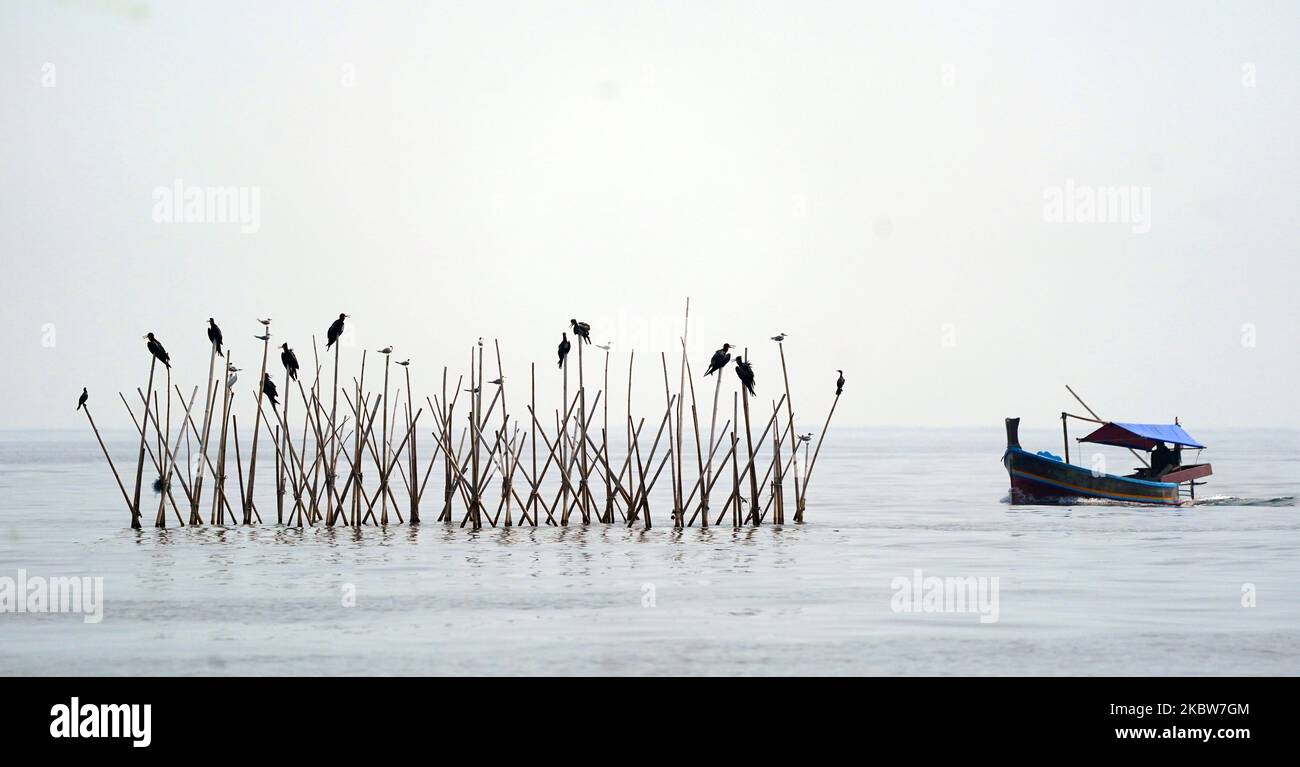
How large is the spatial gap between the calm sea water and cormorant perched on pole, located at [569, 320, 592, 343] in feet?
9.88

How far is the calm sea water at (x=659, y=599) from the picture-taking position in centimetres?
1133

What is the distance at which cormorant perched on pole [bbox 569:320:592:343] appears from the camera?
70.6 ft

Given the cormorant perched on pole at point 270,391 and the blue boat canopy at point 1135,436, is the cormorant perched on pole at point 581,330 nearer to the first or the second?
the cormorant perched on pole at point 270,391

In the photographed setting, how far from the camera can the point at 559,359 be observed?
22672mm

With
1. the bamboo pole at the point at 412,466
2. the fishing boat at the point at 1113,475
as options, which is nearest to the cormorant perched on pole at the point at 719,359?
the bamboo pole at the point at 412,466

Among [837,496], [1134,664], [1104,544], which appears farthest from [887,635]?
Answer: [837,496]

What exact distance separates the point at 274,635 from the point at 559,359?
10672mm

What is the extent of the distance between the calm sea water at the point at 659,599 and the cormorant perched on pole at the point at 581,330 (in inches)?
119

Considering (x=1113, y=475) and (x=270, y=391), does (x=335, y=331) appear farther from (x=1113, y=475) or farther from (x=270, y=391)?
(x=1113, y=475)

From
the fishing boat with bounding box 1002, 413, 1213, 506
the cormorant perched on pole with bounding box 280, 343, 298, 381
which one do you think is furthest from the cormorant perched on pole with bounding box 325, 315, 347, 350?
the fishing boat with bounding box 1002, 413, 1213, 506

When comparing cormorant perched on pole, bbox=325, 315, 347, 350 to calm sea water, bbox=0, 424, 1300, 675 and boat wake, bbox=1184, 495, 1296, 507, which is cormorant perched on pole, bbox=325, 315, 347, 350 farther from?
boat wake, bbox=1184, 495, 1296, 507

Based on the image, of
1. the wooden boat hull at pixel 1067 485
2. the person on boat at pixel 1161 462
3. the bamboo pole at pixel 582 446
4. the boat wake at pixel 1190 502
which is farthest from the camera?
the person on boat at pixel 1161 462
